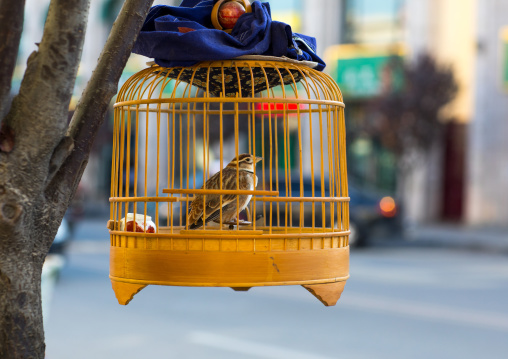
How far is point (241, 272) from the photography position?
2.25m

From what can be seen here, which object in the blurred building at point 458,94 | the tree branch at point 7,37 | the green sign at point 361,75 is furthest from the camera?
the green sign at point 361,75

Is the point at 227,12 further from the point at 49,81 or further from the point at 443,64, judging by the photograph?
the point at 443,64

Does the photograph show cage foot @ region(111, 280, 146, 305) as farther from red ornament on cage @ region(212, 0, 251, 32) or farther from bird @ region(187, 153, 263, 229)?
red ornament on cage @ region(212, 0, 251, 32)

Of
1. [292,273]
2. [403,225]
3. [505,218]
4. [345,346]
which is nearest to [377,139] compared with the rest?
[505,218]

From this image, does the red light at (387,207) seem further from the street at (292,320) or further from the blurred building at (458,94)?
the blurred building at (458,94)

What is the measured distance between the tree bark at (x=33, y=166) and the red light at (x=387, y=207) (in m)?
12.9

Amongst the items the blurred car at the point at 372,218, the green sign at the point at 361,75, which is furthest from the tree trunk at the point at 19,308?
the green sign at the point at 361,75

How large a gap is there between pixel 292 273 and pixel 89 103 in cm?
77

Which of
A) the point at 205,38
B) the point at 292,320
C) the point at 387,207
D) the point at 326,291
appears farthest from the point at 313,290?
the point at 387,207

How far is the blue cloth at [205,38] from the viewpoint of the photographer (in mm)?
2299

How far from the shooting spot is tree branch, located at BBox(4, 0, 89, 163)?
80.3 inches

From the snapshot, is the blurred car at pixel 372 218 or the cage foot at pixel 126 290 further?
the blurred car at pixel 372 218

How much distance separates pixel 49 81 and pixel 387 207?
13.1 metres

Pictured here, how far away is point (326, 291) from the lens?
7.97ft
